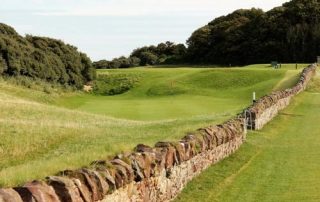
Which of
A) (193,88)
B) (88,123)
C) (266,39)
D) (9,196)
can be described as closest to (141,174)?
(9,196)

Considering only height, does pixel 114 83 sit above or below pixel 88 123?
below

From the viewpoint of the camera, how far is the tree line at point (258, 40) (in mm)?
84625

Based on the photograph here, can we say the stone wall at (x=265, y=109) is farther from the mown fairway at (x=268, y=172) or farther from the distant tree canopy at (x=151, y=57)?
the distant tree canopy at (x=151, y=57)

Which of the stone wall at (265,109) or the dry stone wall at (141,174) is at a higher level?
the dry stone wall at (141,174)

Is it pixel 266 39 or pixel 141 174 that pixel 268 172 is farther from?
pixel 266 39

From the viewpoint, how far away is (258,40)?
284 feet

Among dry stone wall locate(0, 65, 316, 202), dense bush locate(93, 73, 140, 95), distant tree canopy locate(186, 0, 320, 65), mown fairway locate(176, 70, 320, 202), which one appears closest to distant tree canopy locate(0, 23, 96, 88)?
dense bush locate(93, 73, 140, 95)

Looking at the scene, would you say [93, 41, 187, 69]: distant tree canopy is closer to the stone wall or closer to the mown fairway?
the stone wall

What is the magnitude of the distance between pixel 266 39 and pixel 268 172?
2927 inches

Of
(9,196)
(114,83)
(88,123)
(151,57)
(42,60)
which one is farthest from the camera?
(151,57)

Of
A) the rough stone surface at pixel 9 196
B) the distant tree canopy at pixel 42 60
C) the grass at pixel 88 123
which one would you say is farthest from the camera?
the distant tree canopy at pixel 42 60

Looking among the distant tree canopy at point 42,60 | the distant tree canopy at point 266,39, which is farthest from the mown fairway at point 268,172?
the distant tree canopy at point 266,39

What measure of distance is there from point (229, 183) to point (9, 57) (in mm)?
39363

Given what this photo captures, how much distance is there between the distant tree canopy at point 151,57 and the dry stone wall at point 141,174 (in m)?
79.9
